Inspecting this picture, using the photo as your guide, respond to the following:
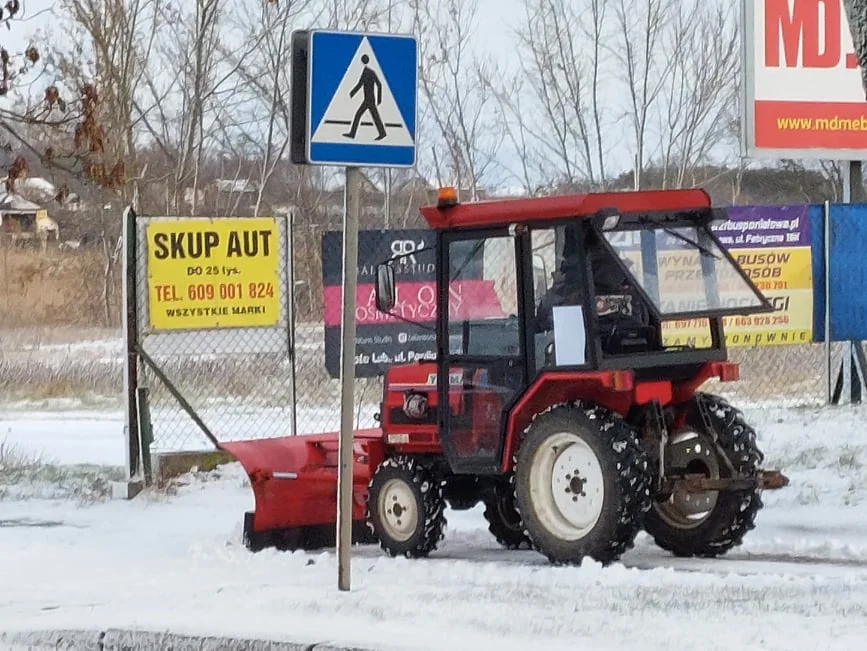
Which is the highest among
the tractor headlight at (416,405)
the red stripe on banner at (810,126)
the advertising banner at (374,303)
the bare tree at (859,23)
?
the red stripe on banner at (810,126)

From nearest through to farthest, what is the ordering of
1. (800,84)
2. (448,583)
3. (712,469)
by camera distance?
(448,583), (712,469), (800,84)

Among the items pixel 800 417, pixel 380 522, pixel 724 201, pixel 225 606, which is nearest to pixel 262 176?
pixel 724 201

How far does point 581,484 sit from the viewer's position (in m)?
8.50

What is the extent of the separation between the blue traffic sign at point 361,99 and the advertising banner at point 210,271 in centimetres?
549

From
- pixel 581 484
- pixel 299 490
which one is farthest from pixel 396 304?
pixel 581 484

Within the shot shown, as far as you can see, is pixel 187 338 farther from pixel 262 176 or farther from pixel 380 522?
pixel 262 176

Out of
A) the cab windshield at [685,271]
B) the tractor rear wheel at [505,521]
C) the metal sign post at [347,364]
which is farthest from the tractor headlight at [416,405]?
the metal sign post at [347,364]

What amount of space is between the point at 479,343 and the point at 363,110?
2.22 meters

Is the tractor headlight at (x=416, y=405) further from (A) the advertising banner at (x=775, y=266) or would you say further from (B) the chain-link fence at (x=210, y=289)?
(A) the advertising banner at (x=775, y=266)

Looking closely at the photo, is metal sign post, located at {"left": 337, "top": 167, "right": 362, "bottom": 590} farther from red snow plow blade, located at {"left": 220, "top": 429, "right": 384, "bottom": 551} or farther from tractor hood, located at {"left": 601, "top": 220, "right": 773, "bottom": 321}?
red snow plow blade, located at {"left": 220, "top": 429, "right": 384, "bottom": 551}

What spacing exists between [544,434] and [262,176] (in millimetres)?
21532

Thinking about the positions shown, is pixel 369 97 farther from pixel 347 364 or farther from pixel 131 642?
pixel 131 642

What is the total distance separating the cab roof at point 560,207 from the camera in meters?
8.51

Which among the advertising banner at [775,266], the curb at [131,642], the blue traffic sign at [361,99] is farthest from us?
the advertising banner at [775,266]
